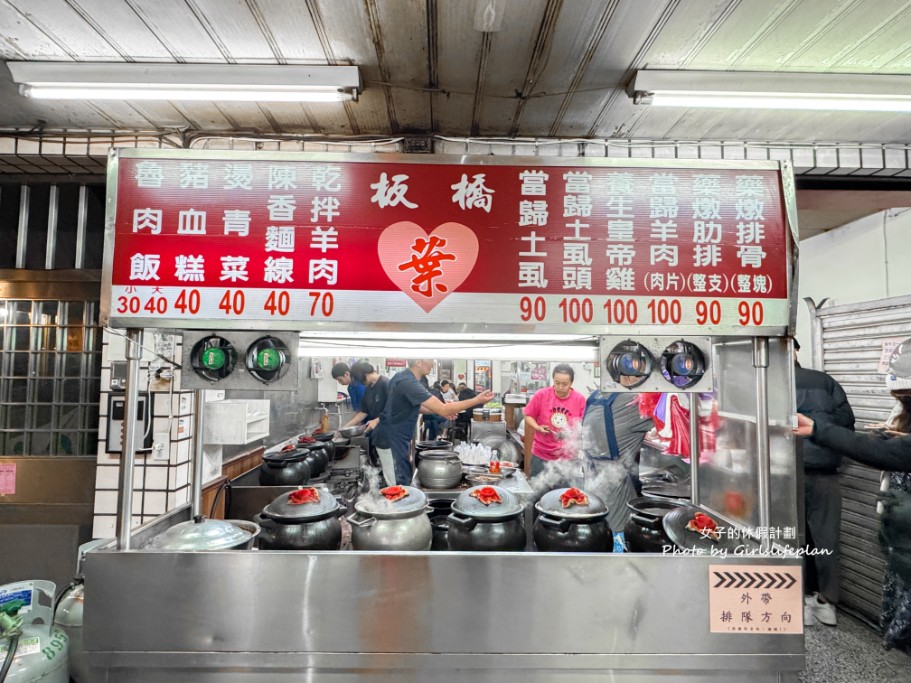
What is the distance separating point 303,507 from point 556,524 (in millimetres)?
1078

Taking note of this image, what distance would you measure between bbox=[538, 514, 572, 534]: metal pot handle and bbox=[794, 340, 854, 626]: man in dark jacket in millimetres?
2299

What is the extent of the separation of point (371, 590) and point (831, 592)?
3.63 metres

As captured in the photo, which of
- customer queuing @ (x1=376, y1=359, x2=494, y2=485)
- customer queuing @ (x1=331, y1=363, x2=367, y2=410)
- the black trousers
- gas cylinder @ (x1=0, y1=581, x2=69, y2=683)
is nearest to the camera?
gas cylinder @ (x1=0, y1=581, x2=69, y2=683)

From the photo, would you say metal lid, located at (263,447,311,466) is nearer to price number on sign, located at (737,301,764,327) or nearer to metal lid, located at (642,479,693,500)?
metal lid, located at (642,479,693,500)

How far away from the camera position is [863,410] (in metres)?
3.51

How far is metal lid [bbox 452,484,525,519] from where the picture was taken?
1.93m

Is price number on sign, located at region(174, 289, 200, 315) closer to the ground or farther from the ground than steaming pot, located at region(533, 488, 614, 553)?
farther from the ground

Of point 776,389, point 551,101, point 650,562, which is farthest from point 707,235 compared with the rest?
point 551,101

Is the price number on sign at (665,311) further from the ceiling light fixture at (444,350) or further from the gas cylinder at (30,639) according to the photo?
the gas cylinder at (30,639)

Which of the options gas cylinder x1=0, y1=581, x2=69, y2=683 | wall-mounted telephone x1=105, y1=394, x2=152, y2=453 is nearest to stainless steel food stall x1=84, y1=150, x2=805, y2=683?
gas cylinder x1=0, y1=581, x2=69, y2=683

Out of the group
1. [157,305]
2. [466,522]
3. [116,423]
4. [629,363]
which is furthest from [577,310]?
[116,423]

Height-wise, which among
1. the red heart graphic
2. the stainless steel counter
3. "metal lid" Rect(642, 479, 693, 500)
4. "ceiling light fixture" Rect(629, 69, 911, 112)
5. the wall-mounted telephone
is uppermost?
"ceiling light fixture" Rect(629, 69, 911, 112)

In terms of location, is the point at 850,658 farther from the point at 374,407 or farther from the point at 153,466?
the point at 153,466

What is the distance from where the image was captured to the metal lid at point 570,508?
1946 mm
